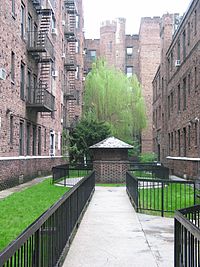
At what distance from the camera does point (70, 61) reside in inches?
1603

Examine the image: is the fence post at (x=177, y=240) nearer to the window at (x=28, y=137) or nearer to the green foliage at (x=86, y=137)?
the window at (x=28, y=137)

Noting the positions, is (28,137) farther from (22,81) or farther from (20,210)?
(20,210)

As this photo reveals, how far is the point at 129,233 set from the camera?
8.41 meters

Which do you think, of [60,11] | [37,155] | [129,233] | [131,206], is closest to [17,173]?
[37,155]

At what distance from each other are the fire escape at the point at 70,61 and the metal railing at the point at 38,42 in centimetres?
1371

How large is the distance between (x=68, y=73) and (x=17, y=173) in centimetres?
2153

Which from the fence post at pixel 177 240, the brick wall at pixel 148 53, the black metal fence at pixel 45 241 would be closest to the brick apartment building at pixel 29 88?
the black metal fence at pixel 45 241

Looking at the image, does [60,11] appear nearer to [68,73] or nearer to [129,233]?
[68,73]

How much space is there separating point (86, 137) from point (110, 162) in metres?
12.5

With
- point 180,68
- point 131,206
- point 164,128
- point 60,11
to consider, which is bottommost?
point 131,206

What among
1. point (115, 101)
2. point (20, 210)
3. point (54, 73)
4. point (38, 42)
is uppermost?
point (38, 42)

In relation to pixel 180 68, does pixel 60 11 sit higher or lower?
higher

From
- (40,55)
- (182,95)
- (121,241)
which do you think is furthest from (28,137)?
(121,241)

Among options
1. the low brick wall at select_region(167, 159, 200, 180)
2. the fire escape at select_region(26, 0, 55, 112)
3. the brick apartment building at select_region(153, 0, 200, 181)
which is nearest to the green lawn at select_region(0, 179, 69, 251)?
the fire escape at select_region(26, 0, 55, 112)
